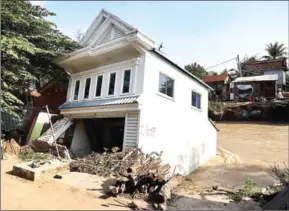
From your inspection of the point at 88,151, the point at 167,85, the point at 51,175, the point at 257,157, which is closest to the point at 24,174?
the point at 51,175

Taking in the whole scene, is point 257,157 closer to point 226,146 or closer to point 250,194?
point 226,146

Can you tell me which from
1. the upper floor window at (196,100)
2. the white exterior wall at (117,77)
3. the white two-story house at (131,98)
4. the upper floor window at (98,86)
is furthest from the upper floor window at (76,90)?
the upper floor window at (196,100)

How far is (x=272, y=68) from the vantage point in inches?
1727

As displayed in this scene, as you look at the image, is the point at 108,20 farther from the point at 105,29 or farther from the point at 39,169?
the point at 39,169

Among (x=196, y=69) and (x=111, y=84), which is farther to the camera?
(x=196, y=69)

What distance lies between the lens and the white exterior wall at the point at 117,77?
1165cm

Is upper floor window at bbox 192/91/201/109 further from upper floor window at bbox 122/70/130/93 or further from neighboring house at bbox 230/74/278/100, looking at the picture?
neighboring house at bbox 230/74/278/100

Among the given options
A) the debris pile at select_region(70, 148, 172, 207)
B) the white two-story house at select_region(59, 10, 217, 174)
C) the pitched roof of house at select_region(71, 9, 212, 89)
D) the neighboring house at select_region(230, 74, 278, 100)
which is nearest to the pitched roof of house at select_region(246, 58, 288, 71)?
the neighboring house at select_region(230, 74, 278, 100)

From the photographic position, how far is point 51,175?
9102 mm

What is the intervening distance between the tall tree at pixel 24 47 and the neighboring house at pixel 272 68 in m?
37.2

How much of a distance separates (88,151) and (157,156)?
5215 millimetres

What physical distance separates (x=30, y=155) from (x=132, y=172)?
5.92 m

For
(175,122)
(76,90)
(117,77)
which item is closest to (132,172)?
(117,77)

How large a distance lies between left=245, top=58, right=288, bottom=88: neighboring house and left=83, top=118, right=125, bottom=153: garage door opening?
114ft
